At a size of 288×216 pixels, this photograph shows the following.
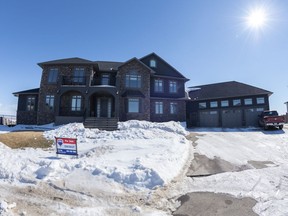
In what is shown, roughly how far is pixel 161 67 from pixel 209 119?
10.1 meters

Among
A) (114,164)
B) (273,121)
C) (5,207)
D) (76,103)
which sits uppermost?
(76,103)

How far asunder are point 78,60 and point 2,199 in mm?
19815

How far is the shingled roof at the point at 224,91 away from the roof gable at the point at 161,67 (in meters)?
5.18

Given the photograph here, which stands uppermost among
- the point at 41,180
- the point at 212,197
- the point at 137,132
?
the point at 137,132

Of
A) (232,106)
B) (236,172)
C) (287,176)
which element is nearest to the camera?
(287,176)

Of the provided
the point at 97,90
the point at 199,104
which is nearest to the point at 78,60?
the point at 97,90

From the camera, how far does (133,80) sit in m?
23.3

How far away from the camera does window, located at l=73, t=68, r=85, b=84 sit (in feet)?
71.2

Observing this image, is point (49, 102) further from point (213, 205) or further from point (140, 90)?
point (213, 205)

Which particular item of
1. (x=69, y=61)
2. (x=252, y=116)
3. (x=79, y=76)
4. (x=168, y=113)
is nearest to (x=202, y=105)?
(x=252, y=116)

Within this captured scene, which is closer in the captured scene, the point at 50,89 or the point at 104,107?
the point at 50,89

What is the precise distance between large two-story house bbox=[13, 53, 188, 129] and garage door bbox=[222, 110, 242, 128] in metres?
6.48

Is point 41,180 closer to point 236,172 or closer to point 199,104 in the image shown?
point 236,172

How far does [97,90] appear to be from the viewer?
2062 centimetres
